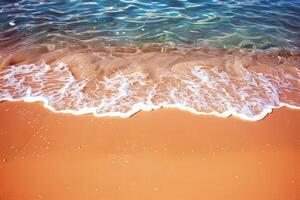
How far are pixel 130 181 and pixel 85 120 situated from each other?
1.19 meters

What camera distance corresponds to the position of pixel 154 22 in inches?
282

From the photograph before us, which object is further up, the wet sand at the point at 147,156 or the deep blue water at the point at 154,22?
the deep blue water at the point at 154,22

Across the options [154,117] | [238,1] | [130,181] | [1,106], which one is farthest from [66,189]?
[238,1]

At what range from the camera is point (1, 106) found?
161 inches

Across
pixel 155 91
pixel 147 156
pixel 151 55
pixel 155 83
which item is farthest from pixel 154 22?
pixel 147 156

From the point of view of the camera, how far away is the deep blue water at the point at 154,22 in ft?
21.2

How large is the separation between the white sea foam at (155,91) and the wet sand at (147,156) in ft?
0.71

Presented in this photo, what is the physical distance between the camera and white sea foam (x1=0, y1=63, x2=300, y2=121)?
13.7ft

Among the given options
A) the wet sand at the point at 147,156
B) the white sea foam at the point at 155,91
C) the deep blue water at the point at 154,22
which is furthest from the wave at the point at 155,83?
the deep blue water at the point at 154,22

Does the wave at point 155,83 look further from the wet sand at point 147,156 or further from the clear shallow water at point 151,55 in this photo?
the wet sand at point 147,156

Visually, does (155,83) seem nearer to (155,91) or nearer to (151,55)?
(155,91)

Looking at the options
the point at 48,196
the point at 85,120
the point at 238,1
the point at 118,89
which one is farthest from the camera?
the point at 238,1

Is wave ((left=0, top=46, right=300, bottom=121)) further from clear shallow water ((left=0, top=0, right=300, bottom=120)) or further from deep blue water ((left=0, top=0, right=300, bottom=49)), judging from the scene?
deep blue water ((left=0, top=0, right=300, bottom=49))

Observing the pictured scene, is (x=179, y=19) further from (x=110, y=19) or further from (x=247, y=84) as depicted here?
(x=247, y=84)
